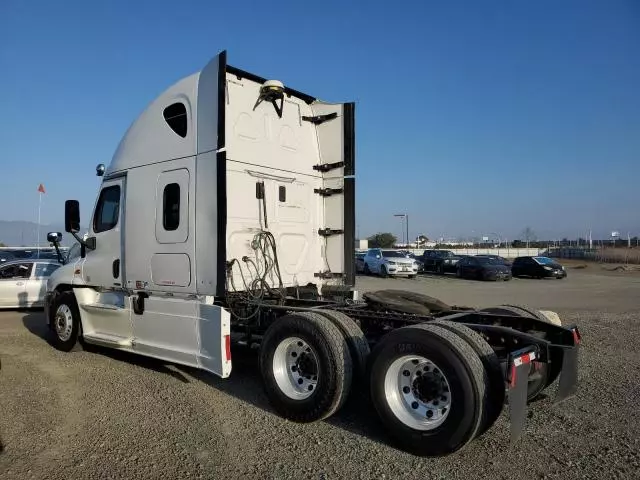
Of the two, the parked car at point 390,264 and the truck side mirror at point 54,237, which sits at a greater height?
the truck side mirror at point 54,237

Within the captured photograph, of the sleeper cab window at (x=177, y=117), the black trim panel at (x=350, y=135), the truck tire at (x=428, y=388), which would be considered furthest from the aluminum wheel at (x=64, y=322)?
the truck tire at (x=428, y=388)

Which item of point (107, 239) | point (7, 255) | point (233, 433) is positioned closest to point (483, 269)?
point (7, 255)

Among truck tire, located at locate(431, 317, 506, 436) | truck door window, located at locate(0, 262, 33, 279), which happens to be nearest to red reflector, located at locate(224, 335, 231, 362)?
truck tire, located at locate(431, 317, 506, 436)

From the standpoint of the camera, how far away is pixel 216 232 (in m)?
5.88

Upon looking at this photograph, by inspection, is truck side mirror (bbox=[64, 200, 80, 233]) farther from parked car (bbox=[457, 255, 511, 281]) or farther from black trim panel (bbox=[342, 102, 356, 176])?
parked car (bbox=[457, 255, 511, 281])

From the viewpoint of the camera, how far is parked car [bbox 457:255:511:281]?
2800cm

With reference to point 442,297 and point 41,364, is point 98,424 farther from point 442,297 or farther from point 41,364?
point 442,297

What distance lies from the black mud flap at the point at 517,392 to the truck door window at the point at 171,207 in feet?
13.7

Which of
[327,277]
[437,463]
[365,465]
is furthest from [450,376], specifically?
[327,277]

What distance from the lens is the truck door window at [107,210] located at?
7539mm

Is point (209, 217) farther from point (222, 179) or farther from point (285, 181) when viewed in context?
point (285, 181)

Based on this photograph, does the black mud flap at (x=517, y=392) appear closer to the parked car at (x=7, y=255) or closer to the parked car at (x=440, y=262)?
the parked car at (x=7, y=255)

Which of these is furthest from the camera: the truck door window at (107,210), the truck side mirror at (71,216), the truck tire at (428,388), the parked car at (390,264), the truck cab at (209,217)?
the parked car at (390,264)

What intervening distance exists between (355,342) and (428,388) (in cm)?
85
